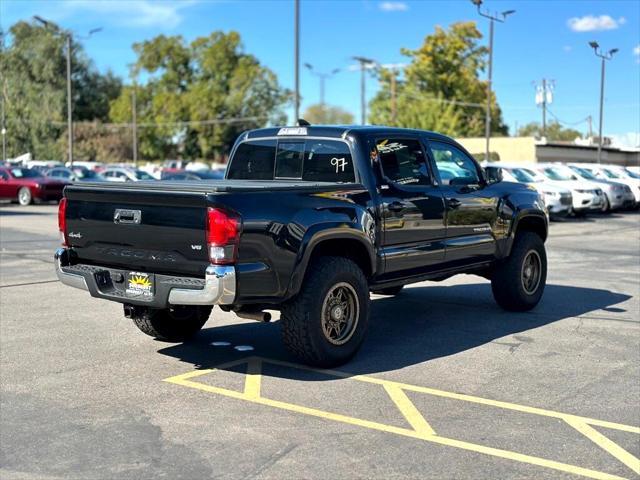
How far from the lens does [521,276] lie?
877cm

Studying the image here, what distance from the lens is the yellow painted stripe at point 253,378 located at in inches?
225

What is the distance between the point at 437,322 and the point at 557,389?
2.58m

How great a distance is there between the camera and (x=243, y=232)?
18.0 ft

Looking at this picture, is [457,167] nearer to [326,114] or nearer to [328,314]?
[328,314]

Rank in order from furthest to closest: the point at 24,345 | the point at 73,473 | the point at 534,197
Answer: the point at 534,197 < the point at 24,345 < the point at 73,473

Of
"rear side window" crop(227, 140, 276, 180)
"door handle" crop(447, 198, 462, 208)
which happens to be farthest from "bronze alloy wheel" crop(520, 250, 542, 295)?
"rear side window" crop(227, 140, 276, 180)

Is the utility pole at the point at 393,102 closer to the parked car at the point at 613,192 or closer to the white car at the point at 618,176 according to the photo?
the white car at the point at 618,176

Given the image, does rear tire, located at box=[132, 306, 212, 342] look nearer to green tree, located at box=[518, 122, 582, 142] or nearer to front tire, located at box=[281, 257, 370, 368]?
front tire, located at box=[281, 257, 370, 368]

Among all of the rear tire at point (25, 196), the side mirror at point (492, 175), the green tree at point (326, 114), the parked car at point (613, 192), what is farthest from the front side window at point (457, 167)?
the green tree at point (326, 114)

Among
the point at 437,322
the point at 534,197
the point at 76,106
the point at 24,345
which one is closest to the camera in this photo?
the point at 24,345

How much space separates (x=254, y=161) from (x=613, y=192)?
2333cm

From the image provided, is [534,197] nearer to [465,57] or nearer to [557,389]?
[557,389]

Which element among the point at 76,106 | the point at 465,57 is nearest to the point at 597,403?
the point at 465,57

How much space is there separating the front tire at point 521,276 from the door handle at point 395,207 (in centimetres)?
228
